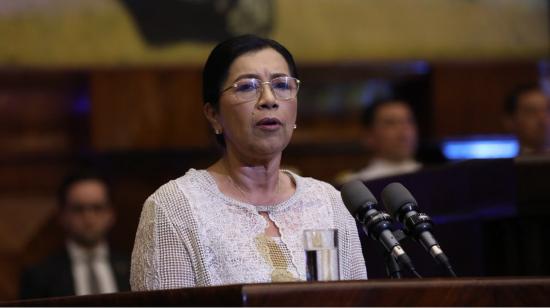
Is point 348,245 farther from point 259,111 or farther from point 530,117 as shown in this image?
point 530,117

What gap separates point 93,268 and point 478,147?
2.85 meters

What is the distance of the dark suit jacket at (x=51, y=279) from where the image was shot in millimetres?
5684

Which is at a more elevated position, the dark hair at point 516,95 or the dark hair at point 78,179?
the dark hair at point 516,95

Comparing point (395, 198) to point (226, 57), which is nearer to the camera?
point (395, 198)

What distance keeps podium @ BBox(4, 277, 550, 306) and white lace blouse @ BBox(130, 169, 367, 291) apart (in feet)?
2.46

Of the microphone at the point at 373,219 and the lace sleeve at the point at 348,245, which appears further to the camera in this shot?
the lace sleeve at the point at 348,245

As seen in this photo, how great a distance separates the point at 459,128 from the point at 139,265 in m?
4.69

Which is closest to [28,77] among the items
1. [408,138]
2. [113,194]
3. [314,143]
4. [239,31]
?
[113,194]

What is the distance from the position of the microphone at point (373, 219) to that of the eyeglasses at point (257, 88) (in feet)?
1.77

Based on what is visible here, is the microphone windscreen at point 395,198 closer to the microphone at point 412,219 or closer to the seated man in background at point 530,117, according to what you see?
the microphone at point 412,219

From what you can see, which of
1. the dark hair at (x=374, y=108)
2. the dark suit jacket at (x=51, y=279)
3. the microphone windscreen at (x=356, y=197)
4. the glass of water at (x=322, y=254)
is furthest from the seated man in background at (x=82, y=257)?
the glass of water at (x=322, y=254)

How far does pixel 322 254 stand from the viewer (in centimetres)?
255

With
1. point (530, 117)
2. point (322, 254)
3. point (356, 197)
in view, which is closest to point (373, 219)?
point (356, 197)

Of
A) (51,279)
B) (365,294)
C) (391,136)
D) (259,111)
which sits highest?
(391,136)
